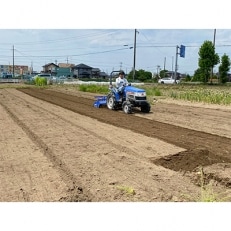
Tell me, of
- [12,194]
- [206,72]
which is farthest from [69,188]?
[206,72]

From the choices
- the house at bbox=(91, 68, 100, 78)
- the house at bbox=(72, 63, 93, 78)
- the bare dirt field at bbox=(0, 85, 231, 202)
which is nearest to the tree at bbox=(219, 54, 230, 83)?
the bare dirt field at bbox=(0, 85, 231, 202)

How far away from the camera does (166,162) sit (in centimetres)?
551

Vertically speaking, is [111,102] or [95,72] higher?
[95,72]

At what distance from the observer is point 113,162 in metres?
5.42

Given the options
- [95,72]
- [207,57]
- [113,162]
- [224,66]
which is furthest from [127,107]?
[95,72]

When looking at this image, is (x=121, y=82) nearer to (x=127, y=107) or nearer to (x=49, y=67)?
(x=127, y=107)

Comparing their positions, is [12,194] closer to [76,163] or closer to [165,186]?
[76,163]

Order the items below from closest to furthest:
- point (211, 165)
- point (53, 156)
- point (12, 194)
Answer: point (12, 194), point (211, 165), point (53, 156)

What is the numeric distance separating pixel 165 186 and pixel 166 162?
1.22m

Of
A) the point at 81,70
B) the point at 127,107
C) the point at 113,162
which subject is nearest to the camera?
the point at 113,162

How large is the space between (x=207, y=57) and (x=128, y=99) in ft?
122

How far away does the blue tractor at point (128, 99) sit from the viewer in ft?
38.4

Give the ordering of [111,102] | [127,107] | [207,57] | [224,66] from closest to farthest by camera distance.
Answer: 1. [127,107]
2. [111,102]
3. [207,57]
4. [224,66]

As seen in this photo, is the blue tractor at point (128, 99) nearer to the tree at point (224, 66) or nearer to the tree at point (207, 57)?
the tree at point (207, 57)
